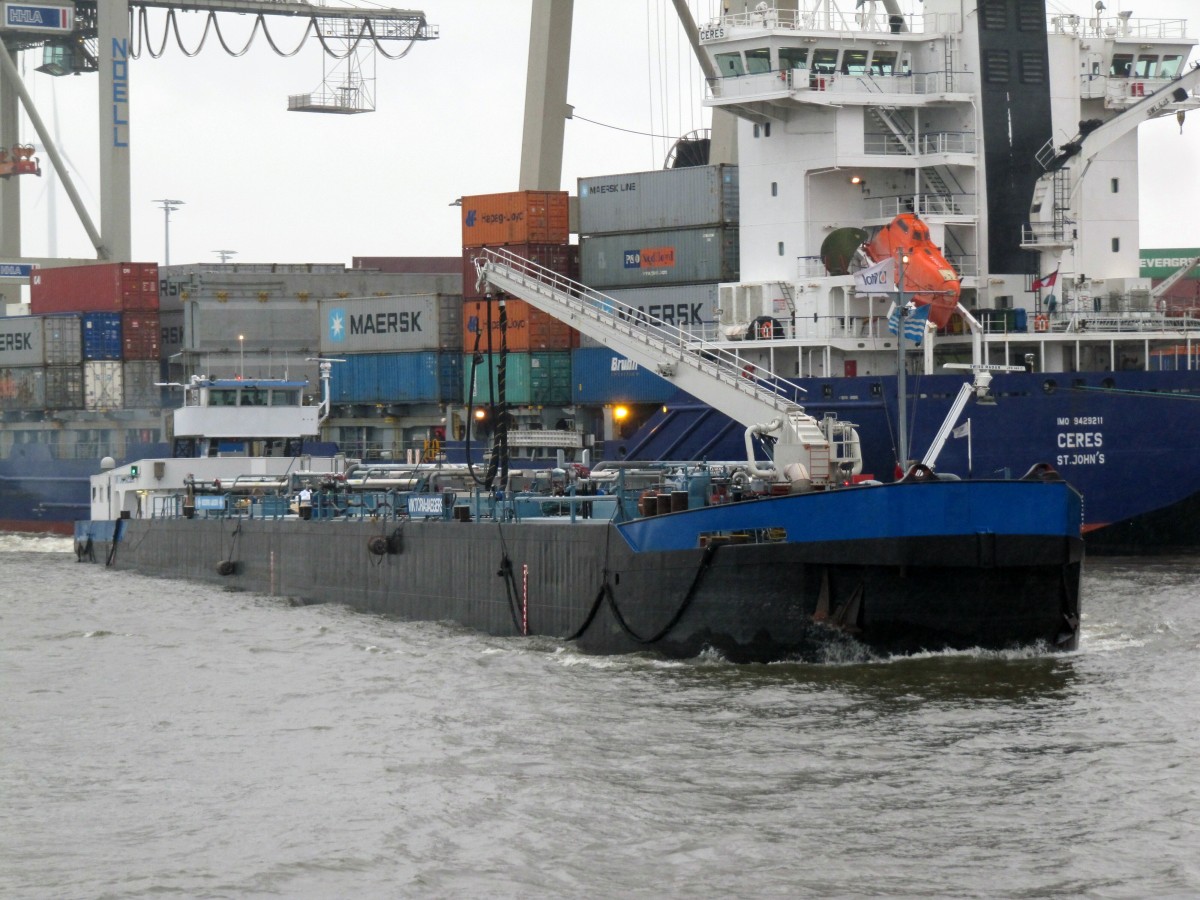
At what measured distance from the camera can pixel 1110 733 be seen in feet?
57.2

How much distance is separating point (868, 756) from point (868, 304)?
22247 millimetres

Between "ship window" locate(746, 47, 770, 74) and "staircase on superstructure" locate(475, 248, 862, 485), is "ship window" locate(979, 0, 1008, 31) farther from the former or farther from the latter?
"staircase on superstructure" locate(475, 248, 862, 485)

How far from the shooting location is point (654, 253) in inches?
1718

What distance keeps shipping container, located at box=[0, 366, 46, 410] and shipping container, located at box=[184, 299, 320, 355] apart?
4901 millimetres

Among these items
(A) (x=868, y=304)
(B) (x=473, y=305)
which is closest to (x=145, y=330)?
(B) (x=473, y=305)

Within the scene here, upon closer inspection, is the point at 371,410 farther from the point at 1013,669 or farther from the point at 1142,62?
the point at 1013,669

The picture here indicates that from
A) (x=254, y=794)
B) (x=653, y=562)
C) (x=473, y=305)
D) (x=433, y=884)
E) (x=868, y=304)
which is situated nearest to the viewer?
(x=433, y=884)

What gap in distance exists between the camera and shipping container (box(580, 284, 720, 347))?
41.9 m

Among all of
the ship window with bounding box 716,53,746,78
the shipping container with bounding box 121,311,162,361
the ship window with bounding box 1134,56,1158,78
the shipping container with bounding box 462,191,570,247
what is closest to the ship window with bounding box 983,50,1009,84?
the ship window with bounding box 1134,56,1158,78

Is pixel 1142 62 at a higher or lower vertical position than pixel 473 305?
higher

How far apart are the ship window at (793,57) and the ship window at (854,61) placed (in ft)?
3.02

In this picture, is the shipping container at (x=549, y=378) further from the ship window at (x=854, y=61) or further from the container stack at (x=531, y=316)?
the ship window at (x=854, y=61)

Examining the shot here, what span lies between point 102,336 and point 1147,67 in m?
32.0

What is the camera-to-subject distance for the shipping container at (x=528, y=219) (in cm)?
4525
